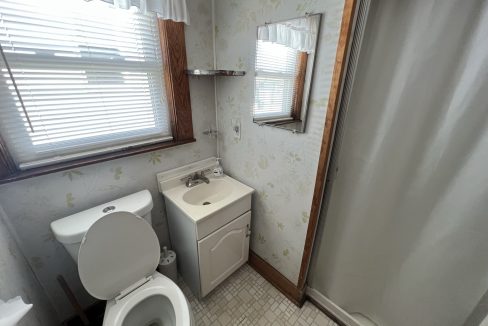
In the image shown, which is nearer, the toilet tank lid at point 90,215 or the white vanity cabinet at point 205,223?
the toilet tank lid at point 90,215

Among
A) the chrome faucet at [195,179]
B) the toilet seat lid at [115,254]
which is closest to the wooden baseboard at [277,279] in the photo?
the chrome faucet at [195,179]

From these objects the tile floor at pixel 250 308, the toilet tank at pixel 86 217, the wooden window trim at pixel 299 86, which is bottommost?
the tile floor at pixel 250 308

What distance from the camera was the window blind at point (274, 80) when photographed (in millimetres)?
1029

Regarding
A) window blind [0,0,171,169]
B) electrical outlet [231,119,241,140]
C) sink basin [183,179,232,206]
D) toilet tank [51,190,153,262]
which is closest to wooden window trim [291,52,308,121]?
electrical outlet [231,119,241,140]

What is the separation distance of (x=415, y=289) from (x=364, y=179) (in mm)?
565

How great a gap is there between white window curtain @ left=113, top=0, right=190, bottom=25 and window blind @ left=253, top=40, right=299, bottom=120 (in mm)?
438

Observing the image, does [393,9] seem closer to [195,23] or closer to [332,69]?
[332,69]

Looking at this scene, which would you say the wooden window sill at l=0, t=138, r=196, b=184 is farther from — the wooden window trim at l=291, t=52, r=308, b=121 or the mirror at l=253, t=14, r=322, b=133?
the wooden window trim at l=291, t=52, r=308, b=121

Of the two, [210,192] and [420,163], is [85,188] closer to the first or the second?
[210,192]

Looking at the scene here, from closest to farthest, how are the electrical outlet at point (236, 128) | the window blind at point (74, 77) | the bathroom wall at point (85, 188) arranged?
the window blind at point (74, 77), the bathroom wall at point (85, 188), the electrical outlet at point (236, 128)

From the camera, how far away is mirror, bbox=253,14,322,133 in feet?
2.99

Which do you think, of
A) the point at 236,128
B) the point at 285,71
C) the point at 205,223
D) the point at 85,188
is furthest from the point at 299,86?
the point at 85,188

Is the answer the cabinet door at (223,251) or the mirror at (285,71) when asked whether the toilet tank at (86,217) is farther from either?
the mirror at (285,71)

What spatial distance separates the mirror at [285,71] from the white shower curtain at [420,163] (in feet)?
0.72
